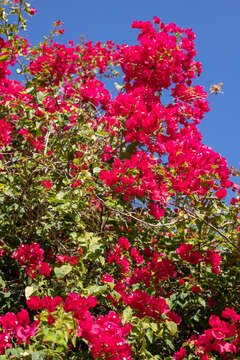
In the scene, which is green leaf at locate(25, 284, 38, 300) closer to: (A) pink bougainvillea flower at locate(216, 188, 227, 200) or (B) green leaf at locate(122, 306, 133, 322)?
(B) green leaf at locate(122, 306, 133, 322)

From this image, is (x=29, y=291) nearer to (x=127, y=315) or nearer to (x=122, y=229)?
(x=127, y=315)

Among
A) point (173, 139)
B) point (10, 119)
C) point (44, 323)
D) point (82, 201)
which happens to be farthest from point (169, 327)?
point (10, 119)

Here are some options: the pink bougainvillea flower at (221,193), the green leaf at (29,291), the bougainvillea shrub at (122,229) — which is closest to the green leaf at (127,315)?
the bougainvillea shrub at (122,229)

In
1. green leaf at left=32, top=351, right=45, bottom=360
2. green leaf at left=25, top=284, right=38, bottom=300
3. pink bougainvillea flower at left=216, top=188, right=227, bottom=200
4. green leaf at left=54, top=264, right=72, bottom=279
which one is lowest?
green leaf at left=32, top=351, right=45, bottom=360

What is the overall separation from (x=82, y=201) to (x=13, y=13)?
7.56 ft

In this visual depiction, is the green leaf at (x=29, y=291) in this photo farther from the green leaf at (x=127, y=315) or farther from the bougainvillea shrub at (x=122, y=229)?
the green leaf at (x=127, y=315)

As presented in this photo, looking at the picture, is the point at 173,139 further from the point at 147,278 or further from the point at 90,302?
the point at 90,302

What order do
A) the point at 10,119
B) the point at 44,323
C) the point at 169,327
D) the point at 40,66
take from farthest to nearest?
the point at 40,66
the point at 10,119
the point at 169,327
the point at 44,323

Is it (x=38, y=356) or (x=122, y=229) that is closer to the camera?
(x=38, y=356)

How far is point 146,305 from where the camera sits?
2447 millimetres

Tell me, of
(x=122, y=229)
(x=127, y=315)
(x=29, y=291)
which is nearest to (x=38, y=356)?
(x=29, y=291)

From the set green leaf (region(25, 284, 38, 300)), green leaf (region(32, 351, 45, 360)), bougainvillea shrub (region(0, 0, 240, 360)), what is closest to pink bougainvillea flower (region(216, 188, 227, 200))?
bougainvillea shrub (region(0, 0, 240, 360))

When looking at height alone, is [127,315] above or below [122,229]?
below

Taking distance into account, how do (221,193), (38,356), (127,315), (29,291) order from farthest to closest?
(221,193)
(127,315)
(29,291)
(38,356)
